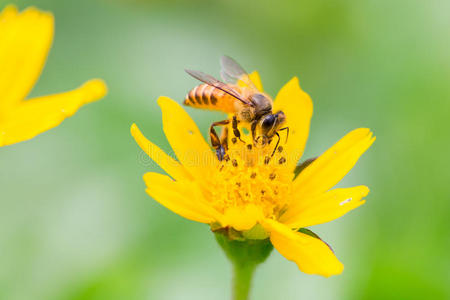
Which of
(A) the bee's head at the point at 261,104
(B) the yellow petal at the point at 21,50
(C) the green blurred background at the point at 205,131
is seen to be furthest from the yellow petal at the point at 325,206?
(B) the yellow petal at the point at 21,50

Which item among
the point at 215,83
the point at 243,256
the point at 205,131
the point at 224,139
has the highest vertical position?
the point at 215,83

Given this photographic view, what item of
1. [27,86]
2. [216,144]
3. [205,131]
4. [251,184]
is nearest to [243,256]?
[251,184]

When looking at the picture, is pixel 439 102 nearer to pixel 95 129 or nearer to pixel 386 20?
pixel 386 20

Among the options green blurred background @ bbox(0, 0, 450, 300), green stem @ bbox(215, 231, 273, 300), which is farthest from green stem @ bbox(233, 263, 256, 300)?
green blurred background @ bbox(0, 0, 450, 300)

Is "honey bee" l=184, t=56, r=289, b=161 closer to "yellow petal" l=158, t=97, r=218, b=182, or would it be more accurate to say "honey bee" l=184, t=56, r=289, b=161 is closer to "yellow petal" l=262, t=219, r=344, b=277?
"yellow petal" l=158, t=97, r=218, b=182

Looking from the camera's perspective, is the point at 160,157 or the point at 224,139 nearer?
the point at 160,157

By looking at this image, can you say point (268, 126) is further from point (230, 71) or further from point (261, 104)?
point (230, 71)
